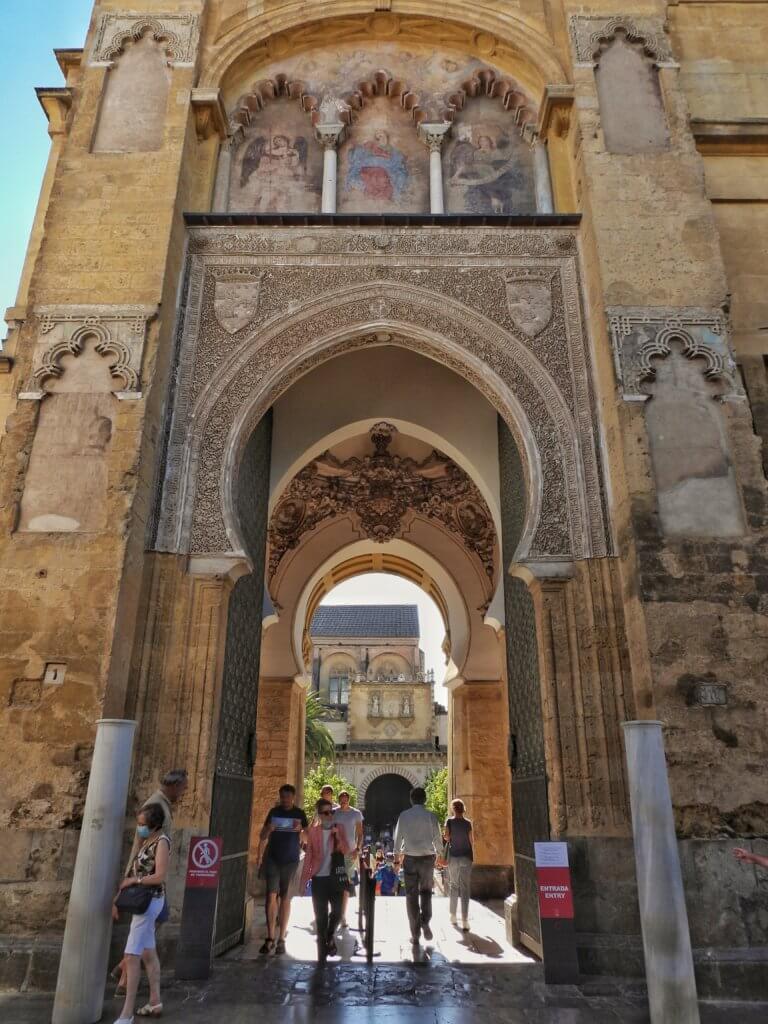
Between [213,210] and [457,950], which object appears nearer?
[457,950]

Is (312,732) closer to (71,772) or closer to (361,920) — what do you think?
(361,920)

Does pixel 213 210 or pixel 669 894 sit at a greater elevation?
pixel 213 210

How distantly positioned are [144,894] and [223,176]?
22.2ft

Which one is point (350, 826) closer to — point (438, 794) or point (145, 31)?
point (145, 31)

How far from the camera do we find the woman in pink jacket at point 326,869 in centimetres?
544

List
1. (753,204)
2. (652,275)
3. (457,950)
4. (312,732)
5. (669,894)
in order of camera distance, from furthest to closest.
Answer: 1. (312,732)
2. (753,204)
3. (652,275)
4. (457,950)
5. (669,894)

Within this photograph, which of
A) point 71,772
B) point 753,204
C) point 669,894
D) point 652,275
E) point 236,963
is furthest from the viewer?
point 753,204

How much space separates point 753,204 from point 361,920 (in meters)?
7.78

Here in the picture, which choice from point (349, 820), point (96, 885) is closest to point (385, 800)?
point (349, 820)

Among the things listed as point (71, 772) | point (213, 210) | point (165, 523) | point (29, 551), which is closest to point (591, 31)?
point (213, 210)

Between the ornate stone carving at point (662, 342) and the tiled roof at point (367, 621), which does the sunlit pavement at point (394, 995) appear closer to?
the ornate stone carving at point (662, 342)

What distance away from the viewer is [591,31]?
24.6 ft

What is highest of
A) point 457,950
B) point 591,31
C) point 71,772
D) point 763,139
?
point 591,31

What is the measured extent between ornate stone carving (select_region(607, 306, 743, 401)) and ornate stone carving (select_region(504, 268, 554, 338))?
2.30ft
